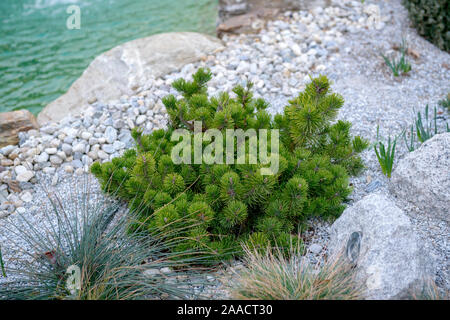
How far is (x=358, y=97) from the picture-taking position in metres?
4.38

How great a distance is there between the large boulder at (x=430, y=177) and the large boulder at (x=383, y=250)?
0.61 m

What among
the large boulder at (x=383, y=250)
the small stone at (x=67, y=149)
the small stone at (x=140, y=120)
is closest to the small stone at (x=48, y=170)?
the small stone at (x=67, y=149)

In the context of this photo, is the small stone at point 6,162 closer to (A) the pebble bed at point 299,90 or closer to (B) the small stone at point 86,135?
(A) the pebble bed at point 299,90

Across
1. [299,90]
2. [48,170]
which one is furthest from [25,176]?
[299,90]

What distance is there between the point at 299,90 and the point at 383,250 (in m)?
2.74

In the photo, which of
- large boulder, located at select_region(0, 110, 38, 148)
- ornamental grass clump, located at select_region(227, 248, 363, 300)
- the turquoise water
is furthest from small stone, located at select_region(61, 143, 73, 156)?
ornamental grass clump, located at select_region(227, 248, 363, 300)

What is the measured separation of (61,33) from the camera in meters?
7.50

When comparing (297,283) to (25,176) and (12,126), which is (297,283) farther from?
(12,126)

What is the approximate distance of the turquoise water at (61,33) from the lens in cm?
599

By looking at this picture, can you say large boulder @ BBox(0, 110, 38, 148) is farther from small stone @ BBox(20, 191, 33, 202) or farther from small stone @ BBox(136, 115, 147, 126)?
small stone @ BBox(136, 115, 147, 126)

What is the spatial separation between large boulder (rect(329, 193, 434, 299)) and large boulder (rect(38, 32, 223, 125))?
340cm

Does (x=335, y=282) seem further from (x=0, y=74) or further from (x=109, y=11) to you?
(x=109, y=11)

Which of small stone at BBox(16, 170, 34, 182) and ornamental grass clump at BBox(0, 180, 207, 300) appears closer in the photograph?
ornamental grass clump at BBox(0, 180, 207, 300)

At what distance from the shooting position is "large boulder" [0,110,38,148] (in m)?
4.24
